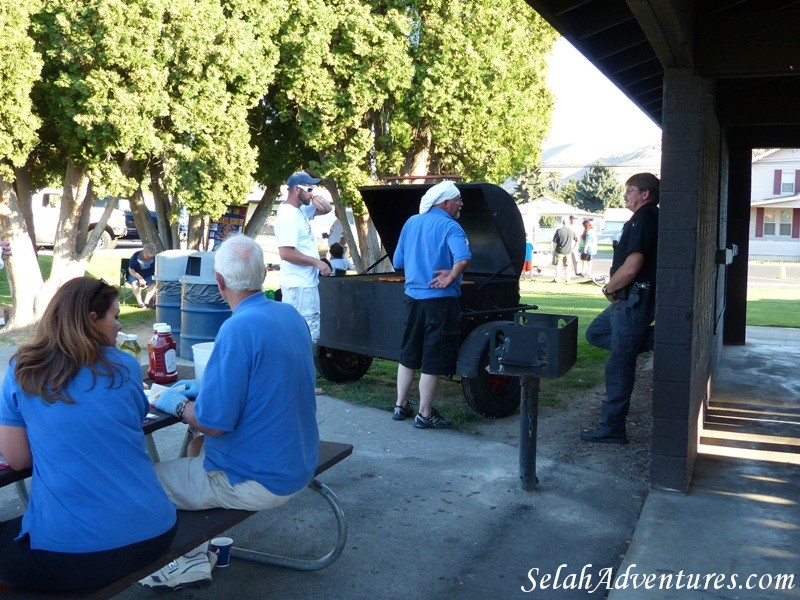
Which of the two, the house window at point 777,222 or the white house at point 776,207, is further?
the house window at point 777,222

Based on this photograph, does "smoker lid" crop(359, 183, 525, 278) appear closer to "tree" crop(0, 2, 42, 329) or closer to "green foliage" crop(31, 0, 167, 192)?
"green foliage" crop(31, 0, 167, 192)

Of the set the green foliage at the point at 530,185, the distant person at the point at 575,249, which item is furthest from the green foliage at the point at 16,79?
the green foliage at the point at 530,185

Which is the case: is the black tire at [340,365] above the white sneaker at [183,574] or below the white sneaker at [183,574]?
above

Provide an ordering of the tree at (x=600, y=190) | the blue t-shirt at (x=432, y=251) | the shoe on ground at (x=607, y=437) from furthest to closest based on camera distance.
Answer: the tree at (x=600, y=190)
the blue t-shirt at (x=432, y=251)
the shoe on ground at (x=607, y=437)

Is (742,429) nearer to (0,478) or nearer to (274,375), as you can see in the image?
(274,375)

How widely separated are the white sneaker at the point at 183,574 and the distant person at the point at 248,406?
416 mm

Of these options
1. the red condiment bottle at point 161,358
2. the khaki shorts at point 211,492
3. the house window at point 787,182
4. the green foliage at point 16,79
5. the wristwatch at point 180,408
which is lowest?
the khaki shorts at point 211,492

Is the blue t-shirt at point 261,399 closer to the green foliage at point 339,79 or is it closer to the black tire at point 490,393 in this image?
the black tire at point 490,393

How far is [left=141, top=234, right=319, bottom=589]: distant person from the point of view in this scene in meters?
3.39

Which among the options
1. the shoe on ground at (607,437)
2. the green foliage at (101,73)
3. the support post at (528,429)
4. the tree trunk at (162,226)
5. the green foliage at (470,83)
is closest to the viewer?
the support post at (528,429)

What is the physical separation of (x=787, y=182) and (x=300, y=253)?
187 feet

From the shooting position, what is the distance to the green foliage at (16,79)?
10.6 meters

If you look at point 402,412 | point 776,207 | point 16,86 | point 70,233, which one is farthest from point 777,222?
point 402,412

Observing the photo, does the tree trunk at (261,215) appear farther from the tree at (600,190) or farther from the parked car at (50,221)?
the tree at (600,190)
